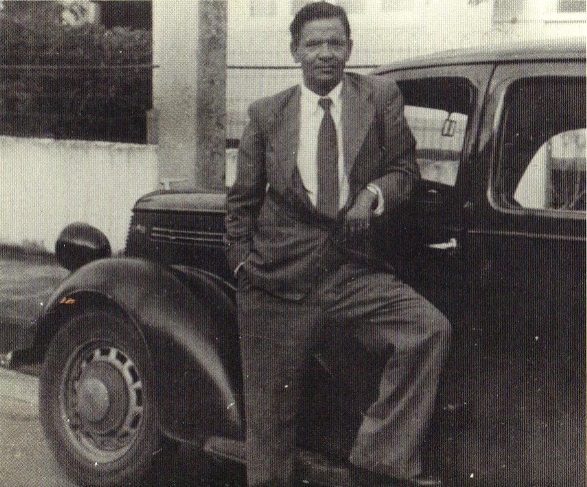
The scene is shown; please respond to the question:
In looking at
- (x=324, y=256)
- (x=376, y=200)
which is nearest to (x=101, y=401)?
(x=324, y=256)

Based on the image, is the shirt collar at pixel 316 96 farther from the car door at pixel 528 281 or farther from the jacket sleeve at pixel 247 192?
the car door at pixel 528 281

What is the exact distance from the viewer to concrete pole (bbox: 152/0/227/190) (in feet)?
25.8

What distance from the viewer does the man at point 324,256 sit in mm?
3453

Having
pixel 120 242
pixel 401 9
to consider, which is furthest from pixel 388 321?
pixel 120 242

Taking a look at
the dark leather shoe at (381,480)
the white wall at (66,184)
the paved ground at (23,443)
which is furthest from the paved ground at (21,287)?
the dark leather shoe at (381,480)

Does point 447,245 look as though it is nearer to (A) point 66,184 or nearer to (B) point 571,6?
(B) point 571,6

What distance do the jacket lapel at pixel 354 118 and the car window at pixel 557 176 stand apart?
1.85 ft

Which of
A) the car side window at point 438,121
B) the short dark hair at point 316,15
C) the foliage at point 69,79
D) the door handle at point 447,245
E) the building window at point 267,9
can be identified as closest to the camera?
the door handle at point 447,245

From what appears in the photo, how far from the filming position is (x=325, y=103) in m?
3.66

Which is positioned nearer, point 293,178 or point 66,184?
point 293,178

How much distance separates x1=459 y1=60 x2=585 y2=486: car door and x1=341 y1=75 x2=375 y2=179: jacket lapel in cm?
40

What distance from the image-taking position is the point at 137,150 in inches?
373

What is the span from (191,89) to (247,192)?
467cm

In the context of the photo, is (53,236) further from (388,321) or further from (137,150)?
(388,321)
